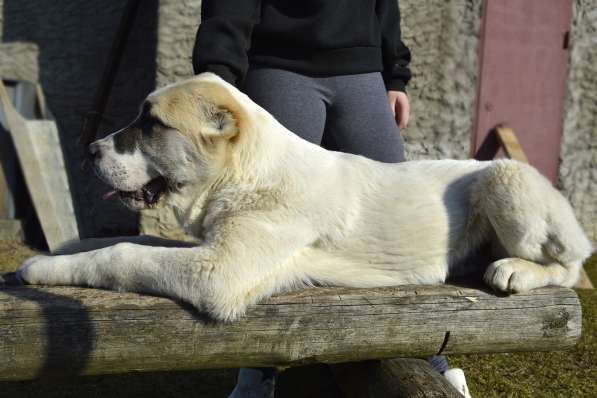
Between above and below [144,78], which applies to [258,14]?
above

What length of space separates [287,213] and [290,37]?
3.22ft

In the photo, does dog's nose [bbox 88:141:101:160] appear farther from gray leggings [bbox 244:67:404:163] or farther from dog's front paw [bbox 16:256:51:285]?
gray leggings [bbox 244:67:404:163]

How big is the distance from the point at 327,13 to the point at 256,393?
5.67 ft

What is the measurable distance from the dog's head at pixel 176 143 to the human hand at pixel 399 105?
1268mm

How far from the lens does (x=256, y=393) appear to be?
2.87 metres

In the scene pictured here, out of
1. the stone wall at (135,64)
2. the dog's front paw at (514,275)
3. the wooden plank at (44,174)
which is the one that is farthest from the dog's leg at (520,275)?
the wooden plank at (44,174)

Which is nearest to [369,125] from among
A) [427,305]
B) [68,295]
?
[427,305]

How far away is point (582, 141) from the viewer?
7141 millimetres

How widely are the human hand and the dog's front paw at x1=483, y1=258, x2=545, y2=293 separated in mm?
1275

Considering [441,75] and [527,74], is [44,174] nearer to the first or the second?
[441,75]

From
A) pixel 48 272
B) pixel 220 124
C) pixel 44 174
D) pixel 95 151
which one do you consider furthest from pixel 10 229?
pixel 220 124

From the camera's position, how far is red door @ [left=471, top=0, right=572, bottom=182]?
6.71 metres

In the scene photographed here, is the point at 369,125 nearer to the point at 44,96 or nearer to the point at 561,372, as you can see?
the point at 561,372

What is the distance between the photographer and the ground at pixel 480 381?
3.43 m
